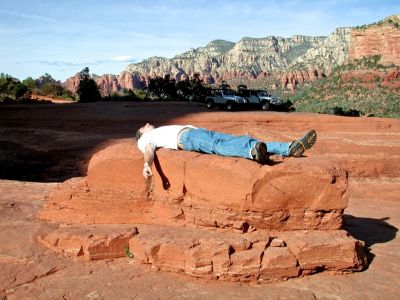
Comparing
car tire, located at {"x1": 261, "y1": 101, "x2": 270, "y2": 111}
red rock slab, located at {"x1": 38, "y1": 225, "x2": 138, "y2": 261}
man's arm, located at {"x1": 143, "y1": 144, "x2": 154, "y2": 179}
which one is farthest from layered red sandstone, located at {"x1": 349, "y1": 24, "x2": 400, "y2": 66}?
red rock slab, located at {"x1": 38, "y1": 225, "x2": 138, "y2": 261}

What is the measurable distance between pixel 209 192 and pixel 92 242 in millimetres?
1618

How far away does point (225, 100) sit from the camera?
26.2 m

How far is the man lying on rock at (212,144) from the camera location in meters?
5.75

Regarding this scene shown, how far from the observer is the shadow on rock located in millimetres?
7006

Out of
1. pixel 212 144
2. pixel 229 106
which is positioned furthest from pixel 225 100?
pixel 212 144

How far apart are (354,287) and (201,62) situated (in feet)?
453

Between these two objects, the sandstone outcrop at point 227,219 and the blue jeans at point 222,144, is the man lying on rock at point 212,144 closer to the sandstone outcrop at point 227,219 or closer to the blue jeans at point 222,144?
the blue jeans at point 222,144

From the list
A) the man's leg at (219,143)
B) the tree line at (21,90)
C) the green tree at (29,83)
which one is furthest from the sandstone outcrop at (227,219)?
the green tree at (29,83)

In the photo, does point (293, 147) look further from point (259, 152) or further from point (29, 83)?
point (29, 83)

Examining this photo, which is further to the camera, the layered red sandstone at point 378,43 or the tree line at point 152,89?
the layered red sandstone at point 378,43

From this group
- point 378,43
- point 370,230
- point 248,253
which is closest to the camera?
point 248,253

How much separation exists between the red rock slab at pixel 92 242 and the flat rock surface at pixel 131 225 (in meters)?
0.10

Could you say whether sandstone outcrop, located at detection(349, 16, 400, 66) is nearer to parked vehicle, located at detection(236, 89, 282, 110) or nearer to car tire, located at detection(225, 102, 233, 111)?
parked vehicle, located at detection(236, 89, 282, 110)

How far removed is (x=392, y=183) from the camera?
39.9ft
